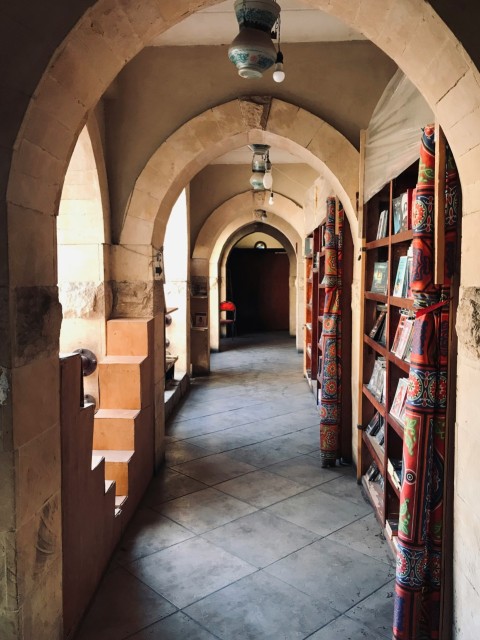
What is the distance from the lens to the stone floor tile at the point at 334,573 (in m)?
2.57

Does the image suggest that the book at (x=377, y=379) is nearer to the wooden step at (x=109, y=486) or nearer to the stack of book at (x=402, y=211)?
the stack of book at (x=402, y=211)

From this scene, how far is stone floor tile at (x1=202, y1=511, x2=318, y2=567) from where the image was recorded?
9.70ft

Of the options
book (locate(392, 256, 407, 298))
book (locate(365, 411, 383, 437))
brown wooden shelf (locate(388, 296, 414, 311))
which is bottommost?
book (locate(365, 411, 383, 437))

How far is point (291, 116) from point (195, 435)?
311cm

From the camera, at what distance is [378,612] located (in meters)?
2.43

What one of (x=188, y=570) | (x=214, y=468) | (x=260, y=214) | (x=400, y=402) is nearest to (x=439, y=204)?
(x=400, y=402)

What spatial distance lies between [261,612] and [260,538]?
726 millimetres

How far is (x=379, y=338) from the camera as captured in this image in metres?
3.48

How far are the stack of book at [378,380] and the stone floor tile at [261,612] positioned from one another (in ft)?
4.23

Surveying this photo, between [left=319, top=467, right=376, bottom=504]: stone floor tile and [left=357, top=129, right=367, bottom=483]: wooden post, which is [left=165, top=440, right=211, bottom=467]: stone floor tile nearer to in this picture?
[left=319, top=467, right=376, bottom=504]: stone floor tile

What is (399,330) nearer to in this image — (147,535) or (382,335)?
(382,335)

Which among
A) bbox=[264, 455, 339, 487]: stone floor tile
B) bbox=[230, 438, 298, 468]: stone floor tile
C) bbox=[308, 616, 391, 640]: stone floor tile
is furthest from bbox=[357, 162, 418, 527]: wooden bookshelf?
bbox=[230, 438, 298, 468]: stone floor tile

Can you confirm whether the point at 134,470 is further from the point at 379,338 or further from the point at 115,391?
the point at 379,338

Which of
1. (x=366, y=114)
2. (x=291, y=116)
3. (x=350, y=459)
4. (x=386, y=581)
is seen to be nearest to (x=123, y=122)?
(x=291, y=116)
